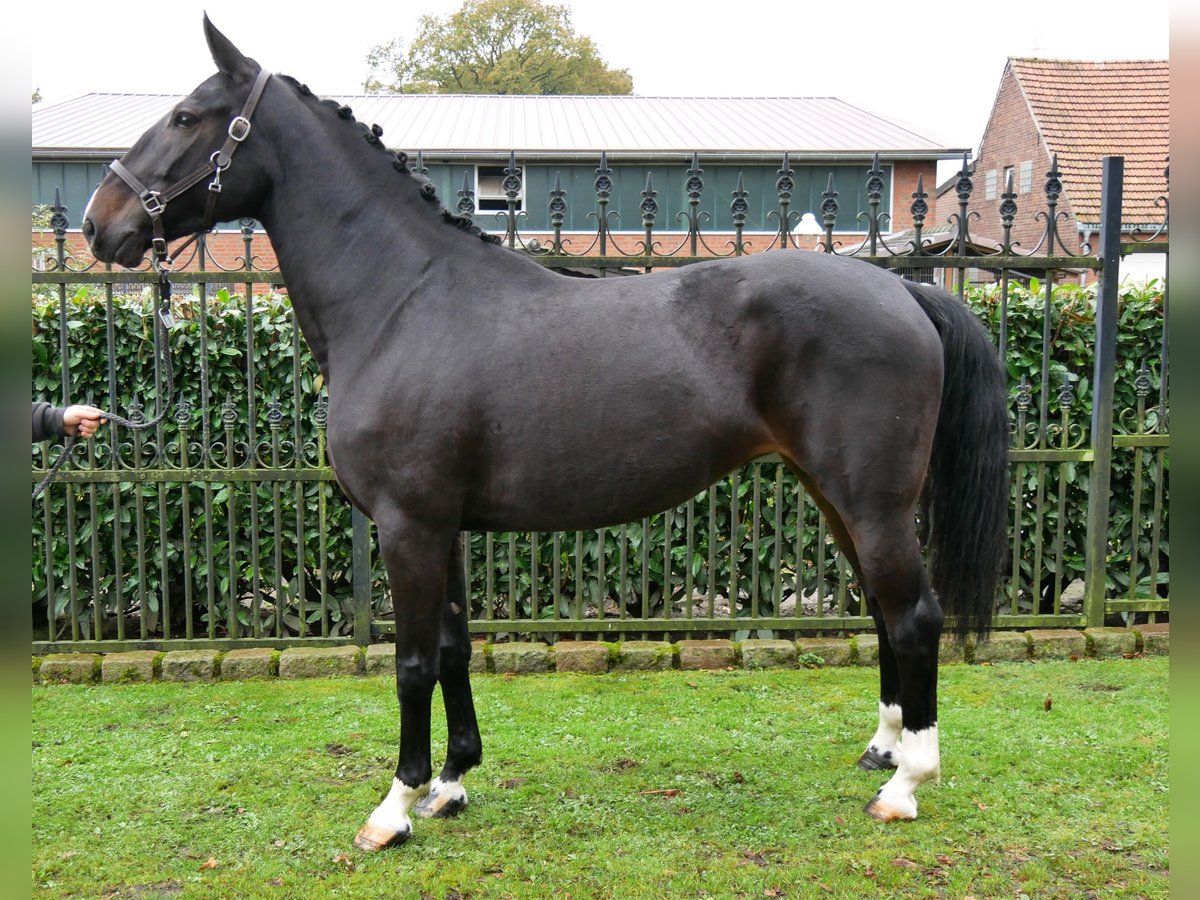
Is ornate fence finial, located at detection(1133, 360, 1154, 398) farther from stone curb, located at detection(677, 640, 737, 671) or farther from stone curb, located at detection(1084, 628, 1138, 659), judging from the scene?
stone curb, located at detection(677, 640, 737, 671)

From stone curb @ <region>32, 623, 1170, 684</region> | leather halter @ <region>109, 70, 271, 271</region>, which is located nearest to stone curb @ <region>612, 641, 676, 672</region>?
stone curb @ <region>32, 623, 1170, 684</region>

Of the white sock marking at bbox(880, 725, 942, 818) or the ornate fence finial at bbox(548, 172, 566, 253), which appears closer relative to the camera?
the white sock marking at bbox(880, 725, 942, 818)

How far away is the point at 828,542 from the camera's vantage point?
5.69 m

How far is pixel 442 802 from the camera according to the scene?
342 centimetres

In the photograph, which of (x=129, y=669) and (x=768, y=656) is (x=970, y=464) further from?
(x=129, y=669)

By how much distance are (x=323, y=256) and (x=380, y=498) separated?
0.99 metres

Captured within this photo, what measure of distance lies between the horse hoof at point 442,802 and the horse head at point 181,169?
2367 millimetres

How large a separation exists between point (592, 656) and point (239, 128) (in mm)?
3468

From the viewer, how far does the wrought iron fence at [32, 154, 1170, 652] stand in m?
5.10

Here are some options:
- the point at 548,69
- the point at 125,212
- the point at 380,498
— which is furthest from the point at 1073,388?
the point at 548,69

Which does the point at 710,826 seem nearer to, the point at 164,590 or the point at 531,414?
the point at 531,414

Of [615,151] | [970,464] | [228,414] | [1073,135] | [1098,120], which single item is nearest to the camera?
[970,464]

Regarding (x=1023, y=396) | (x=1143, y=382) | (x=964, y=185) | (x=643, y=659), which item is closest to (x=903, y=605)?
(x=643, y=659)

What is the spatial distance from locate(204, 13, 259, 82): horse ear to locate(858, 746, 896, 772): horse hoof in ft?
12.4
